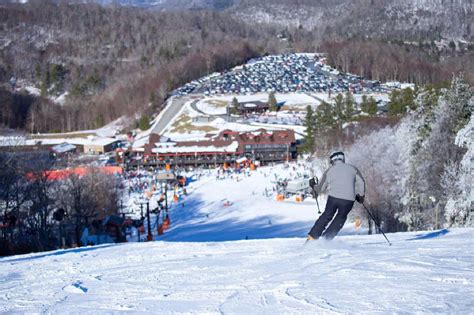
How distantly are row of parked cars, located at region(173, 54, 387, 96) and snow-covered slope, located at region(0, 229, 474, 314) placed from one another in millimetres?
53712

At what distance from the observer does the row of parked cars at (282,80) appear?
59.9 metres

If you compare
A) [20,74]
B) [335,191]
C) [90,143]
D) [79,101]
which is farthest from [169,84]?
[335,191]

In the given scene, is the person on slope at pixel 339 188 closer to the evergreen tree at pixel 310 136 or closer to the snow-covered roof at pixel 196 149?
the evergreen tree at pixel 310 136

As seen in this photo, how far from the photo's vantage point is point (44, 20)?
103m

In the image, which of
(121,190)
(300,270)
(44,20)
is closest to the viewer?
(300,270)

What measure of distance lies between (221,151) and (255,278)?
31.5 m

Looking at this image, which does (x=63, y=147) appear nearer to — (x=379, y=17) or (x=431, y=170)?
(x=431, y=170)

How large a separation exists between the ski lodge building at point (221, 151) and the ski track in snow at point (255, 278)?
28539 mm

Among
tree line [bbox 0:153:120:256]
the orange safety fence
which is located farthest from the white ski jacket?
the orange safety fence

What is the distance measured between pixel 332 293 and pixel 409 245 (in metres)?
2.05

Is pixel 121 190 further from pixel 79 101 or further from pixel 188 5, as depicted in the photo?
pixel 188 5

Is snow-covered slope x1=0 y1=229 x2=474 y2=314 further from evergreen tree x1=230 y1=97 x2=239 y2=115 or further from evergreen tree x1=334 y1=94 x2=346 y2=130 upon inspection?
evergreen tree x1=230 y1=97 x2=239 y2=115

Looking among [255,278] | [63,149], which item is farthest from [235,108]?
[255,278]

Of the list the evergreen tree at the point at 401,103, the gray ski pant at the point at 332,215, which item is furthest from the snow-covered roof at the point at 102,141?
the gray ski pant at the point at 332,215
